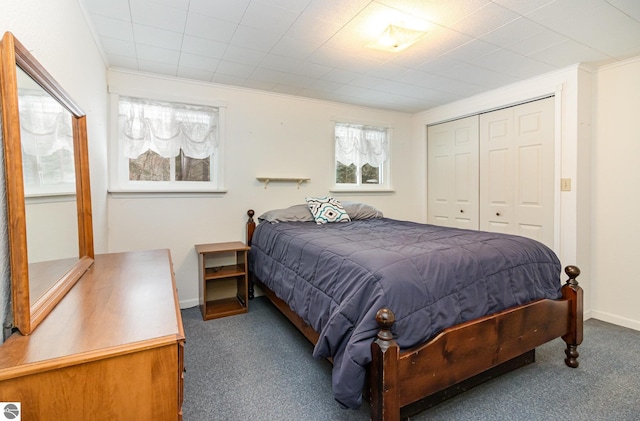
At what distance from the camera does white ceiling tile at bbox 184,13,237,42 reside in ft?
6.57

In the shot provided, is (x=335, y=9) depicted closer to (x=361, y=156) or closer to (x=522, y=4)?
(x=522, y=4)

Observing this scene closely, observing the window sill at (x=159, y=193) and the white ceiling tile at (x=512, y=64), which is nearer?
the white ceiling tile at (x=512, y=64)

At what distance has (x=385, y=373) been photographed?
121 cm

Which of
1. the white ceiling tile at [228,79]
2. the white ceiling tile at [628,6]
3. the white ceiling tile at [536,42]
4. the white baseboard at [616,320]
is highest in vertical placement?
the white ceiling tile at [228,79]

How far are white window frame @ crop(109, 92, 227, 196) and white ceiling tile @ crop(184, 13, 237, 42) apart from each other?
0.98 metres

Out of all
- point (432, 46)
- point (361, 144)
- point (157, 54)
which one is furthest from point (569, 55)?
point (157, 54)

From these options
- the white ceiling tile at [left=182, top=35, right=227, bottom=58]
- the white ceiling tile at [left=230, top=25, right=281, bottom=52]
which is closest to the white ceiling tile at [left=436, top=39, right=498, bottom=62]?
the white ceiling tile at [left=230, top=25, right=281, bottom=52]

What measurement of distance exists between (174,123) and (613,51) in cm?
388

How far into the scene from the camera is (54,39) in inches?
54.2

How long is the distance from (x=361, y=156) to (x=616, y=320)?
3.03 m

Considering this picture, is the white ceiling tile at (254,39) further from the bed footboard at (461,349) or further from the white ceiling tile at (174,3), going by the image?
the bed footboard at (461,349)

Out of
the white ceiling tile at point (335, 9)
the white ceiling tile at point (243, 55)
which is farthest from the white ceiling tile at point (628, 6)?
the white ceiling tile at point (243, 55)

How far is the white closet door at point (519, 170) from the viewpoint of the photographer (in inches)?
117

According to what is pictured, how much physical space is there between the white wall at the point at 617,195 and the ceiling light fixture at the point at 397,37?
1.98 metres
